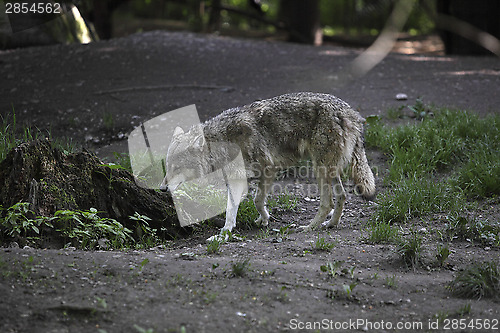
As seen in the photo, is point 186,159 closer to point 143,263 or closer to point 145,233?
point 145,233

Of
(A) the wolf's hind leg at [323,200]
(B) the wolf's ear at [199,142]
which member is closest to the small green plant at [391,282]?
(A) the wolf's hind leg at [323,200]

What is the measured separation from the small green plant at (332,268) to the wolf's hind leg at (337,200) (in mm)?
1596

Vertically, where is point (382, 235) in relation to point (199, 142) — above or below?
below

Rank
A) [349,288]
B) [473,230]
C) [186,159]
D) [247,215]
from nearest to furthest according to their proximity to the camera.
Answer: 1. [349,288]
2. [473,230]
3. [186,159]
4. [247,215]

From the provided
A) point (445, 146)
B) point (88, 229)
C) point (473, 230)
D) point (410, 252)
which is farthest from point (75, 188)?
point (445, 146)

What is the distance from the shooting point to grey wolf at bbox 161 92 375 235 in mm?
5590

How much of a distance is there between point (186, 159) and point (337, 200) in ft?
5.83

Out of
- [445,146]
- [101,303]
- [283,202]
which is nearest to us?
[101,303]

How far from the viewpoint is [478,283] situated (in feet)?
12.9

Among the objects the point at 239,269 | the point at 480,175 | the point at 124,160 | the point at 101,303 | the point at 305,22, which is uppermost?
the point at 305,22

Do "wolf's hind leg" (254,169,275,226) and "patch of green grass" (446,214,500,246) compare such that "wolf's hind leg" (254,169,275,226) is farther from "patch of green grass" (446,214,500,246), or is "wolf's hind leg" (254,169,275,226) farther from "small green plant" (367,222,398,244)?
"patch of green grass" (446,214,500,246)

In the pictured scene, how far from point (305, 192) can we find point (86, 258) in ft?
12.0

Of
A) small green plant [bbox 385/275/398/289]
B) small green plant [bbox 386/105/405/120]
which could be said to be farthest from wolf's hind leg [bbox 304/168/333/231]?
small green plant [bbox 386/105/405/120]

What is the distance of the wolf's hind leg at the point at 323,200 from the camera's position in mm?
5734
